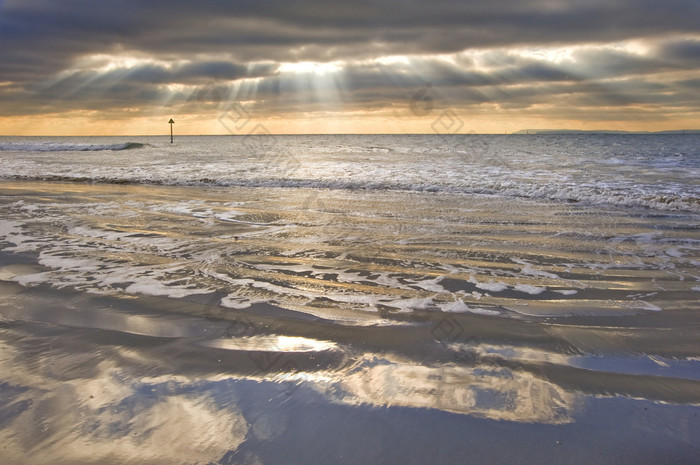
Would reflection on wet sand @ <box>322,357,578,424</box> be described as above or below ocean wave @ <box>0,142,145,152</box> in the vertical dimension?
above

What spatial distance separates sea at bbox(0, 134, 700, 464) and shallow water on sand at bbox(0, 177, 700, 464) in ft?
0.06

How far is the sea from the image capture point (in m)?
2.62

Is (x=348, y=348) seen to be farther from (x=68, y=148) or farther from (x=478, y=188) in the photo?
(x=68, y=148)

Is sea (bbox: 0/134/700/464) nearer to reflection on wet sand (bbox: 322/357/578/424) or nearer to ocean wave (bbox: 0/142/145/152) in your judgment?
reflection on wet sand (bbox: 322/357/578/424)

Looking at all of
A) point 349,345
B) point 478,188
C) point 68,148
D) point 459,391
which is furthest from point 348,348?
point 68,148

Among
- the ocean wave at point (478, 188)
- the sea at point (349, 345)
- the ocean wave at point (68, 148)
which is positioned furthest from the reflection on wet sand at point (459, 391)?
the ocean wave at point (68, 148)

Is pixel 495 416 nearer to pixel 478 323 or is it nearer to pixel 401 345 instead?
pixel 401 345

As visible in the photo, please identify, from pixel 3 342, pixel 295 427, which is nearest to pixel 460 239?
pixel 295 427

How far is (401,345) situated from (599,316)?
1963mm

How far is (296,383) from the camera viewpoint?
3232mm

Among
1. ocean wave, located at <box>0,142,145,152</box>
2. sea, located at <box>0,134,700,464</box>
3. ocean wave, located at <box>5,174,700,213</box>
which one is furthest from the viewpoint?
ocean wave, located at <box>0,142,145,152</box>

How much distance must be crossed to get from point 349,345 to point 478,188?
11577mm

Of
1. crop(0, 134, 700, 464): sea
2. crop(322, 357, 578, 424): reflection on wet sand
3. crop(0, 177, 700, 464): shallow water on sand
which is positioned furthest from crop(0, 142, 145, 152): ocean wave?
crop(322, 357, 578, 424): reflection on wet sand

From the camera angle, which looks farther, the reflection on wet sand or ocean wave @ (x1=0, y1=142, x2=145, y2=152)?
→ ocean wave @ (x1=0, y1=142, x2=145, y2=152)
